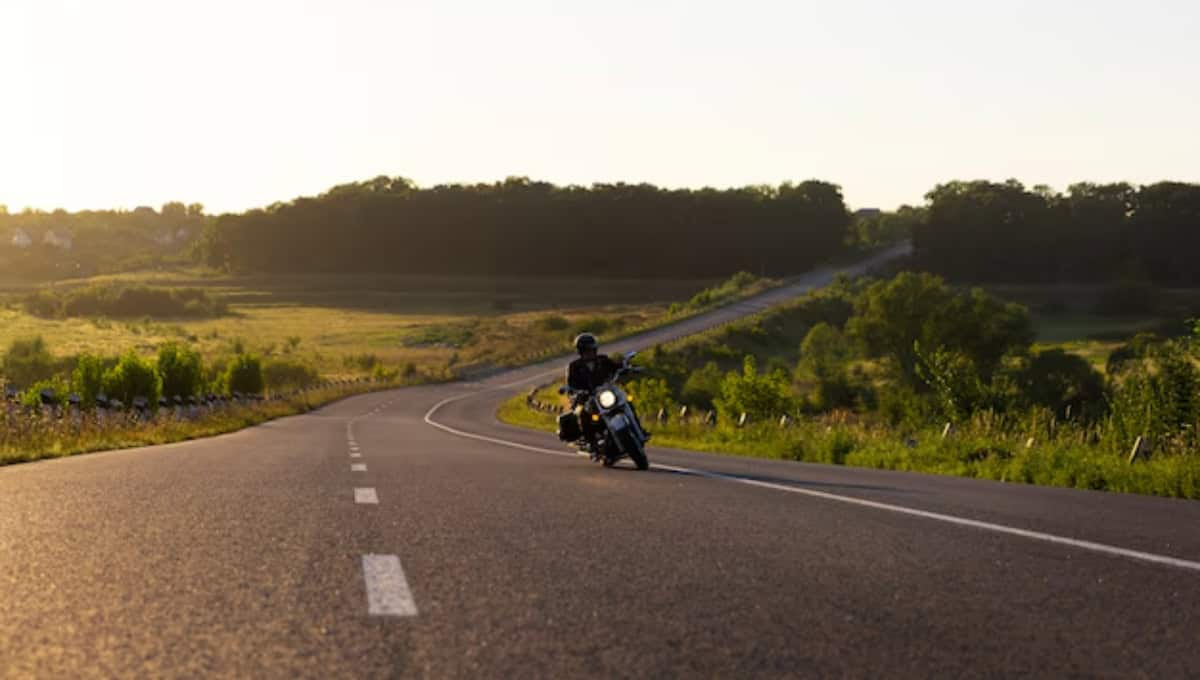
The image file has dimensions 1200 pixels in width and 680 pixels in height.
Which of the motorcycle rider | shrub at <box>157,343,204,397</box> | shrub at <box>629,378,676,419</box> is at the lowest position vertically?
shrub at <box>629,378,676,419</box>

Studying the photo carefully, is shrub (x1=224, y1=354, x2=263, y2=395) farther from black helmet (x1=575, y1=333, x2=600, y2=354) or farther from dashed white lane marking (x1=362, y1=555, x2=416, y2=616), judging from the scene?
dashed white lane marking (x1=362, y1=555, x2=416, y2=616)

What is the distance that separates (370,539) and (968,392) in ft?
130

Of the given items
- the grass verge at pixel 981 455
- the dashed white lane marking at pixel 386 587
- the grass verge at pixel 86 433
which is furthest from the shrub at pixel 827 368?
the dashed white lane marking at pixel 386 587

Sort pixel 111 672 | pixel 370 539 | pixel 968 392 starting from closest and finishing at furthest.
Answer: pixel 111 672
pixel 370 539
pixel 968 392

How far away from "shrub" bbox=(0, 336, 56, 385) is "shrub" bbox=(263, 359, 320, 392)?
628 inches

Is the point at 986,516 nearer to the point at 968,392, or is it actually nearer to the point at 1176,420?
the point at 1176,420

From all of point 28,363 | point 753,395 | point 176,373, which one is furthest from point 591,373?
point 28,363

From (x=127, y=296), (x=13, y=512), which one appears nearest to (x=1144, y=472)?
(x=13, y=512)

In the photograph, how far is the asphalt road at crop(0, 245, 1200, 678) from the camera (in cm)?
548

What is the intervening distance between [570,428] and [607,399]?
3.45 feet

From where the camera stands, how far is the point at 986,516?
1113cm

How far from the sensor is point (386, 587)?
691cm

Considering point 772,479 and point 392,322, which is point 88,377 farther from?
point 392,322

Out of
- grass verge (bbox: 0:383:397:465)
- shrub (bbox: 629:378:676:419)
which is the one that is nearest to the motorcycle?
grass verge (bbox: 0:383:397:465)
